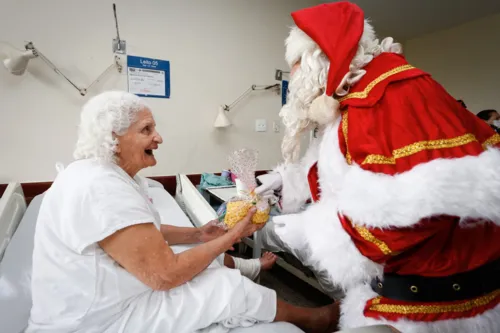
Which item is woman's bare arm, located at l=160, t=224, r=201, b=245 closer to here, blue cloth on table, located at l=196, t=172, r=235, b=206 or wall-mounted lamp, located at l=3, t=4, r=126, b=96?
blue cloth on table, located at l=196, t=172, r=235, b=206

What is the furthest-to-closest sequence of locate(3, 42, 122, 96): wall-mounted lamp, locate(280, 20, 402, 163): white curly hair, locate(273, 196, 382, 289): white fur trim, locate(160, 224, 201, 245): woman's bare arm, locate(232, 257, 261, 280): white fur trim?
locate(3, 42, 122, 96): wall-mounted lamp → locate(232, 257, 261, 280): white fur trim → locate(160, 224, 201, 245): woman's bare arm → locate(280, 20, 402, 163): white curly hair → locate(273, 196, 382, 289): white fur trim

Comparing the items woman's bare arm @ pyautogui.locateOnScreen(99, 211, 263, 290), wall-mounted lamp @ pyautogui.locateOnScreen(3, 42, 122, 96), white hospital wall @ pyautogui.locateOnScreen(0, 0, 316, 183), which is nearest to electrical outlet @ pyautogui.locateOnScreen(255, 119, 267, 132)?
white hospital wall @ pyautogui.locateOnScreen(0, 0, 316, 183)

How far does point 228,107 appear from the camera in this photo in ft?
8.84

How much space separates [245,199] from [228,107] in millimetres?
1672

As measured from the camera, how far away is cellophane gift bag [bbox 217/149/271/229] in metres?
1.17

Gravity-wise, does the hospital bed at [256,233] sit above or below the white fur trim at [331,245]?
below

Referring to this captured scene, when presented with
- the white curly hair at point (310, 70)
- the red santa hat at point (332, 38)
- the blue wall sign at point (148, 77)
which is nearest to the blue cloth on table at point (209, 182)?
the blue wall sign at point (148, 77)

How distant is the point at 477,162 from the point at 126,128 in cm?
103

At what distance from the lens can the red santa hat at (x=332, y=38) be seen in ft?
2.56

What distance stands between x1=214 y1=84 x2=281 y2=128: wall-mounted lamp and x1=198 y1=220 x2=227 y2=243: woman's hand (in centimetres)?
126

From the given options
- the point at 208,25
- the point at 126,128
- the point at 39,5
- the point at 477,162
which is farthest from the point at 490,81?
the point at 39,5

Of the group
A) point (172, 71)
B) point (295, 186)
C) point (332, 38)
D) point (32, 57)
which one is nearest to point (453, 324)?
point (295, 186)

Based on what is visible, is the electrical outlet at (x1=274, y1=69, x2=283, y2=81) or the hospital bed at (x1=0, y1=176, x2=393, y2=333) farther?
the electrical outlet at (x1=274, y1=69, x2=283, y2=81)

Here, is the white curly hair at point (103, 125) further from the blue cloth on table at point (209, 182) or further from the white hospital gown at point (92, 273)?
the blue cloth on table at point (209, 182)
